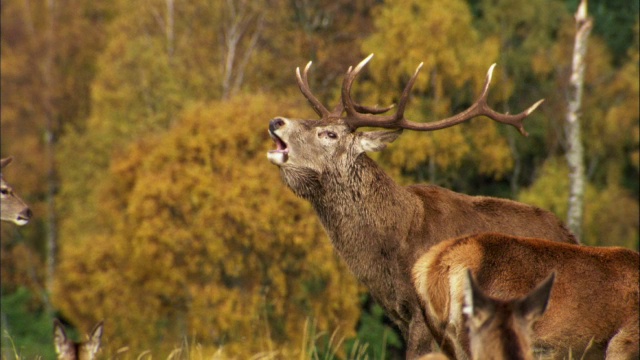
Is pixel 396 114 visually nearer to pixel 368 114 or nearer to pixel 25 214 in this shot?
pixel 368 114

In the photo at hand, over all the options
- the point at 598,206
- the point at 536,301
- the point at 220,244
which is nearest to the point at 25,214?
the point at 536,301

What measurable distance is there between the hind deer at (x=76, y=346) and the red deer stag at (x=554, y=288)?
5.20m

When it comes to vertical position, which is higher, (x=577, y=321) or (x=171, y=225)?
(x=577, y=321)

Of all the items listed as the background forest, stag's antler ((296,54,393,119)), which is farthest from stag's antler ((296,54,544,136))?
the background forest

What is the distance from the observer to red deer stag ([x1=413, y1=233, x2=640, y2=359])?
5766mm

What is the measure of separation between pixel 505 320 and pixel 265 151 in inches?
1005

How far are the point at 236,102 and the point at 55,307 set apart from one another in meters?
10.3

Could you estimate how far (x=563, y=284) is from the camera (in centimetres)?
588

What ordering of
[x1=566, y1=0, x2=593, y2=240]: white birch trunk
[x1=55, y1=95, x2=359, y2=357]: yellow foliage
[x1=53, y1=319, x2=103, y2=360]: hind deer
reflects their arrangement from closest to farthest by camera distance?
[x1=53, y1=319, x2=103, y2=360]: hind deer → [x1=566, y1=0, x2=593, y2=240]: white birch trunk → [x1=55, y1=95, x2=359, y2=357]: yellow foliage

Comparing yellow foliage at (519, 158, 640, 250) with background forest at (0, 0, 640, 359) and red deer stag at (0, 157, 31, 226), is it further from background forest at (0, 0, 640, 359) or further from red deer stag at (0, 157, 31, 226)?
red deer stag at (0, 157, 31, 226)

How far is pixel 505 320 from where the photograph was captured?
5.00 metres

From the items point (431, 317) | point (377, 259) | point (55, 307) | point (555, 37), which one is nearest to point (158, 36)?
point (55, 307)

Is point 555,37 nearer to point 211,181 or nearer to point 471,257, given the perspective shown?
point 211,181

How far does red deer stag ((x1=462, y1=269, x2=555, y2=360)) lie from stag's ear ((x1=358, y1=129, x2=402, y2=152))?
3.84 meters
